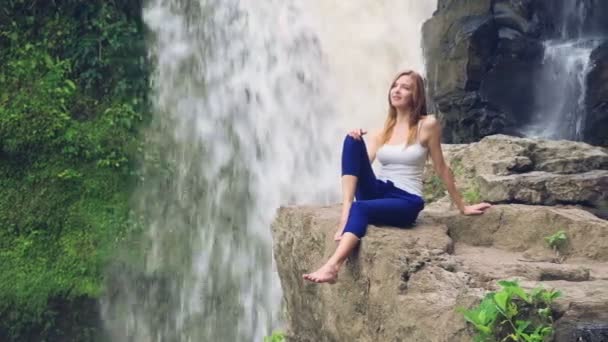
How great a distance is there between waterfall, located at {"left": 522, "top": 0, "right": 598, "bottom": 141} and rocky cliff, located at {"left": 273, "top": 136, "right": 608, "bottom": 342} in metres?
4.85

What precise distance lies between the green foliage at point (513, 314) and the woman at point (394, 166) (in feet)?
3.40

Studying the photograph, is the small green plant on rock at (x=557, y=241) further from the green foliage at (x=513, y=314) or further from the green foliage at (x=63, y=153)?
the green foliage at (x=63, y=153)

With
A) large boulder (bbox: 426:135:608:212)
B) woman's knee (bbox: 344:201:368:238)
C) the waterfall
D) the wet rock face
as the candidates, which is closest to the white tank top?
woman's knee (bbox: 344:201:368:238)

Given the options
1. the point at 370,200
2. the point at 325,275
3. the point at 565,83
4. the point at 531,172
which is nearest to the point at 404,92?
the point at 370,200

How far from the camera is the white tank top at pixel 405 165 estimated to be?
12.6 feet

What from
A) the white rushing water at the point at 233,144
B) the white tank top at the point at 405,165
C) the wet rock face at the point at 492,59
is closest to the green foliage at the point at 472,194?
the white tank top at the point at 405,165

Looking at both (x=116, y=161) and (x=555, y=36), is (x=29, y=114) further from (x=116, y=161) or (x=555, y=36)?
(x=555, y=36)

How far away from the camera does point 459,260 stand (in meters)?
3.35

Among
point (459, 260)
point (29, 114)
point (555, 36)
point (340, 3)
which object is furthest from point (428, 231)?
point (555, 36)

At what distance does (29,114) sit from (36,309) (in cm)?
223

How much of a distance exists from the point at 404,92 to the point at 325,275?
48.1 inches

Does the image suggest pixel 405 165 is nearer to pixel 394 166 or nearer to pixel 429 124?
pixel 394 166

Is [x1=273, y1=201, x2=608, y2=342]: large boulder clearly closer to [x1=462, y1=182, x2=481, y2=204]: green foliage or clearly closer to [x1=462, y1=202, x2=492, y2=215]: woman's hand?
[x1=462, y1=202, x2=492, y2=215]: woman's hand

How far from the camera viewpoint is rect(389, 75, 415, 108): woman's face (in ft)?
12.8
